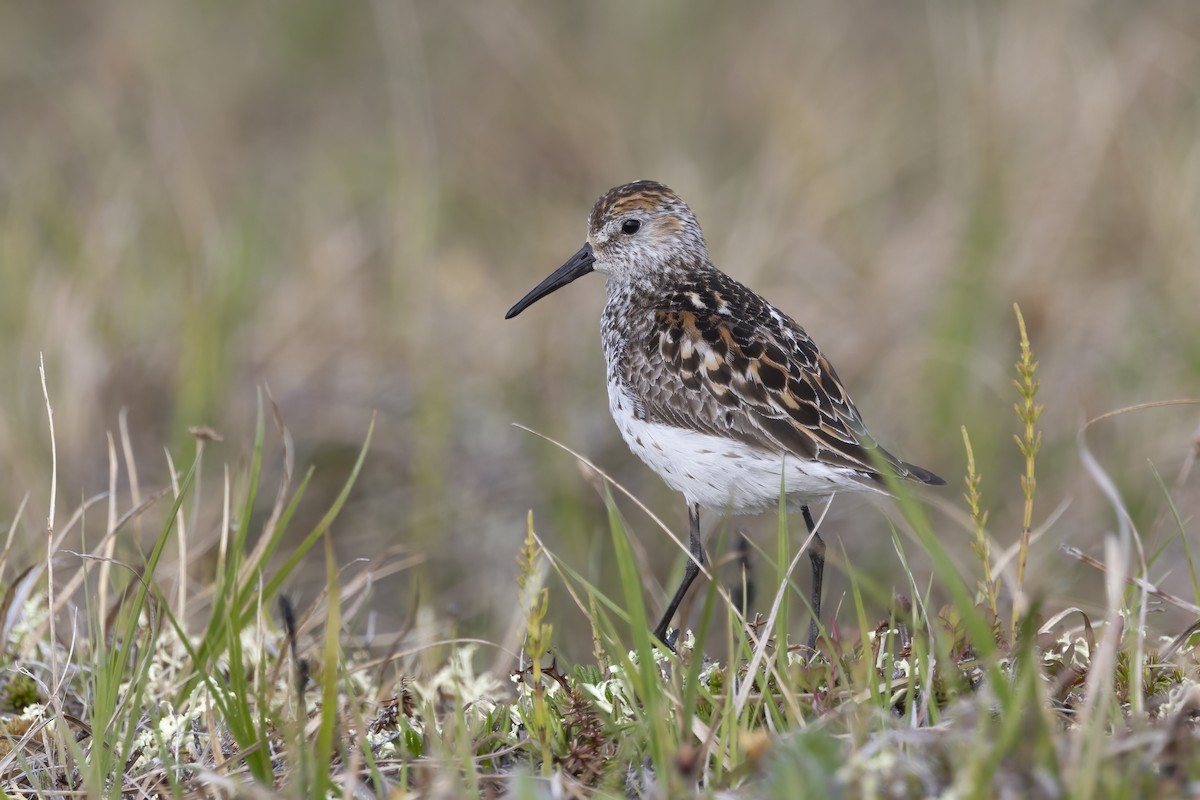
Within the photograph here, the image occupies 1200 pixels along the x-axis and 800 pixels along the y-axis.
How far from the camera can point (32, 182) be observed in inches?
309

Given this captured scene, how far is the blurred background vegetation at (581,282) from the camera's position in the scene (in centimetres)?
689

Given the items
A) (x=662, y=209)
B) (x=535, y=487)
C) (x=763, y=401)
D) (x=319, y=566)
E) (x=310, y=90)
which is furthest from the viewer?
(x=310, y=90)

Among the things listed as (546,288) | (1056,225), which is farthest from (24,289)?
(1056,225)

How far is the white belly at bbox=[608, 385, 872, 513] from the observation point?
3977mm

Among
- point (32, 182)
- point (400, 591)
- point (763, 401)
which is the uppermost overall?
point (32, 182)

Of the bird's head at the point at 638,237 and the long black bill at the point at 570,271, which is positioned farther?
the long black bill at the point at 570,271

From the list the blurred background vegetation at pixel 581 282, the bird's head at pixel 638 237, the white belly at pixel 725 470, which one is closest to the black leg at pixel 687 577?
the white belly at pixel 725 470

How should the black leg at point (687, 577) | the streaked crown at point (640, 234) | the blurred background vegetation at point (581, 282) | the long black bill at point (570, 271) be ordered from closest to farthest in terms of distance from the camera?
the black leg at point (687, 577)
the streaked crown at point (640, 234)
the long black bill at point (570, 271)
the blurred background vegetation at point (581, 282)

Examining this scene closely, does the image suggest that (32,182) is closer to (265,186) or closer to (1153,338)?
(265,186)

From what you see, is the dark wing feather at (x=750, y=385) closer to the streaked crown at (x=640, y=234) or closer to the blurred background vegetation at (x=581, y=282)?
the streaked crown at (x=640, y=234)

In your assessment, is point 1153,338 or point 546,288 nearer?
point 546,288

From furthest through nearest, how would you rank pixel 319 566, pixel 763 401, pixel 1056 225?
pixel 1056 225 < pixel 319 566 < pixel 763 401

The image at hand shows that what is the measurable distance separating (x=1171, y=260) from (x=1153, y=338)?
1.47 ft

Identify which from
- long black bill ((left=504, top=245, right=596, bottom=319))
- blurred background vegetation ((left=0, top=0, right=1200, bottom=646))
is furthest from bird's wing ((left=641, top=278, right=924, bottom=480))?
blurred background vegetation ((left=0, top=0, right=1200, bottom=646))
